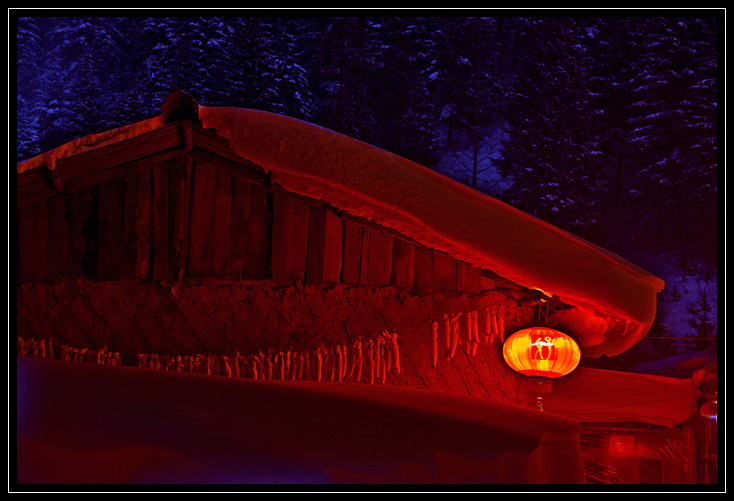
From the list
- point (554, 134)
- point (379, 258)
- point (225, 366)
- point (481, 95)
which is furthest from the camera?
point (481, 95)

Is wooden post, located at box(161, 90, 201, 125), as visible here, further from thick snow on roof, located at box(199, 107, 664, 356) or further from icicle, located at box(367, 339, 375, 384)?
icicle, located at box(367, 339, 375, 384)

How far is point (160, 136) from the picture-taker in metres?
5.29

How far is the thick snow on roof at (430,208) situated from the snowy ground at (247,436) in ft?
8.11

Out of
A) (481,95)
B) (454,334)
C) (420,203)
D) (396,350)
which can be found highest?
(481,95)

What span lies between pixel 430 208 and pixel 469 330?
6.26ft

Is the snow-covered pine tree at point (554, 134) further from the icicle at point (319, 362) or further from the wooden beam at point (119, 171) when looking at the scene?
the wooden beam at point (119, 171)

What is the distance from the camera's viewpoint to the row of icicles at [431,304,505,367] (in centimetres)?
593

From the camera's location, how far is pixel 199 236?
18.3 ft

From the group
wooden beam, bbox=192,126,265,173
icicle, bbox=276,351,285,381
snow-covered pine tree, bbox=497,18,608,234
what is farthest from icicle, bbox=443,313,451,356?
snow-covered pine tree, bbox=497,18,608,234

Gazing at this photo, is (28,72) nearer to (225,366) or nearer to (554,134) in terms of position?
(554,134)

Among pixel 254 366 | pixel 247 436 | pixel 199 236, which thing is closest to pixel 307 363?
pixel 254 366

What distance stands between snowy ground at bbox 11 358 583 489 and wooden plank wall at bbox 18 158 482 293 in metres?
2.96

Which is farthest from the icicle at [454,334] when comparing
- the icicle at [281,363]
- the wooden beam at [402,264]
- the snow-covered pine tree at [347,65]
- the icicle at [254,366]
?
the snow-covered pine tree at [347,65]
